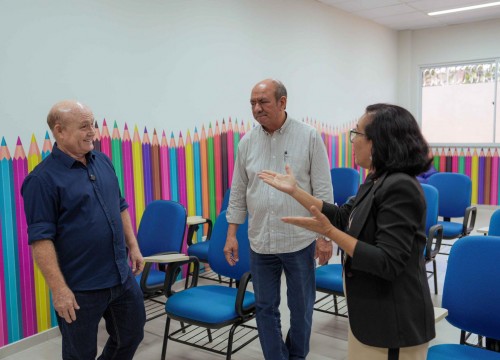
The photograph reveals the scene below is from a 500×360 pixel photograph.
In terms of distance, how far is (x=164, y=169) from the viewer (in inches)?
159

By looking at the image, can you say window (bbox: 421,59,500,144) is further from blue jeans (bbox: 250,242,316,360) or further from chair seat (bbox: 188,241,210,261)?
blue jeans (bbox: 250,242,316,360)

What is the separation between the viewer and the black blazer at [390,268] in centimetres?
131

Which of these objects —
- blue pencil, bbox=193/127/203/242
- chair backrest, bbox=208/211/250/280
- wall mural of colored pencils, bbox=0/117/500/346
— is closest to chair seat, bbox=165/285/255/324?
chair backrest, bbox=208/211/250/280

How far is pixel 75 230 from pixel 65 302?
29 centimetres

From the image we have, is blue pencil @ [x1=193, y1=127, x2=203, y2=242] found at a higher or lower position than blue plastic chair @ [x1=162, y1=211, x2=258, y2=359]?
higher

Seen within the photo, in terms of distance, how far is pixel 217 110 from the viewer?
14.7 ft

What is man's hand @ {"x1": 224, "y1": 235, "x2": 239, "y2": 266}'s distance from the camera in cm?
253

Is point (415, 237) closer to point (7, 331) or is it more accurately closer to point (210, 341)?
point (210, 341)

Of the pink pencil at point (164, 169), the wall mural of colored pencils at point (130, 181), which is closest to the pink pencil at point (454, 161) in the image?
the wall mural of colored pencils at point (130, 181)

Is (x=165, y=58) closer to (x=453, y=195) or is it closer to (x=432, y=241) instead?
(x=432, y=241)

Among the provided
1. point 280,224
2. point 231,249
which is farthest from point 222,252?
point 280,224

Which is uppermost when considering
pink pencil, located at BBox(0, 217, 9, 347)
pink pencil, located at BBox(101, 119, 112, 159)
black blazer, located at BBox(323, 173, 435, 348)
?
pink pencil, located at BBox(101, 119, 112, 159)

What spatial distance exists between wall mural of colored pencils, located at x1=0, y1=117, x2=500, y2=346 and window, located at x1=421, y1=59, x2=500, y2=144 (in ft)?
9.07

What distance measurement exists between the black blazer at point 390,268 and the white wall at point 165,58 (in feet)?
8.25
